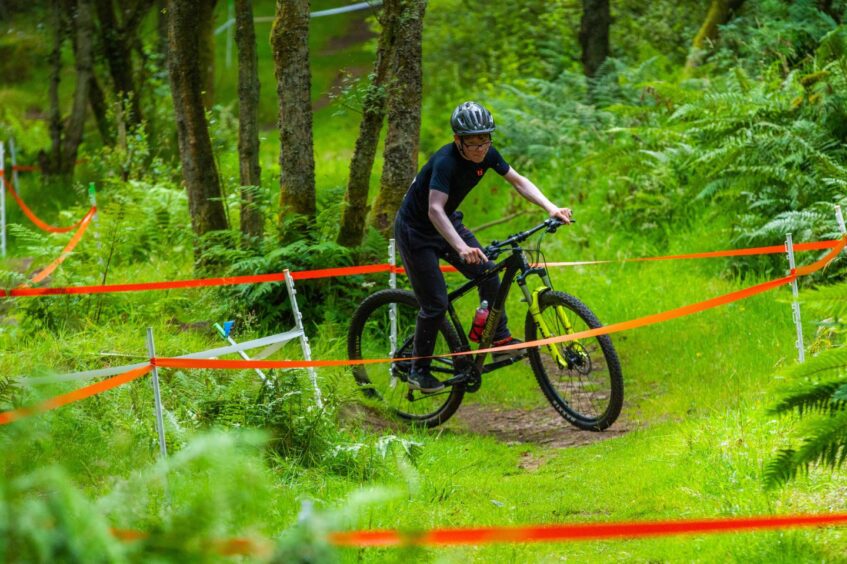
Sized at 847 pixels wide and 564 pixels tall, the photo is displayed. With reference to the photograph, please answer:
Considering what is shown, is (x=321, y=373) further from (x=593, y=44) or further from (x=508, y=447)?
(x=593, y=44)

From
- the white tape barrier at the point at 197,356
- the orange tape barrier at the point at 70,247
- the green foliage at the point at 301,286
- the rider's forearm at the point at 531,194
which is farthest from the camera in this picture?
the orange tape barrier at the point at 70,247

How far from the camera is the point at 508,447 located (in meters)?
7.64

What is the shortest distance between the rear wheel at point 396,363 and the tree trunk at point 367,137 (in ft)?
3.42

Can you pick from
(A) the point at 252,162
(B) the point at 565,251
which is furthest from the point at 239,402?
(B) the point at 565,251

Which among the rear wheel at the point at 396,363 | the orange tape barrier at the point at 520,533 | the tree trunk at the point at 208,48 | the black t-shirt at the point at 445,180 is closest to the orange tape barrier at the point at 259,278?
the rear wheel at the point at 396,363

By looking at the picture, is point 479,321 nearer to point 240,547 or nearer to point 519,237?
point 519,237

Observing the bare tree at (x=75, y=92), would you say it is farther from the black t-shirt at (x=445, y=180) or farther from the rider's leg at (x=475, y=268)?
the rider's leg at (x=475, y=268)

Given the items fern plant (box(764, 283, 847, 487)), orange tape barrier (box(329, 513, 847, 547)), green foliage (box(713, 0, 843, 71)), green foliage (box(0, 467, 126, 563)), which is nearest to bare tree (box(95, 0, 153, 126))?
green foliage (box(713, 0, 843, 71))

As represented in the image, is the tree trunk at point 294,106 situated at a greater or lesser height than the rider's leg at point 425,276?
greater

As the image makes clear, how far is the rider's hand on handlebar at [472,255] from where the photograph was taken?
23.4 feet

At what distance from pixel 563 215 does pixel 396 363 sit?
1946 millimetres

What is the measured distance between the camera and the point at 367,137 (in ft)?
32.2

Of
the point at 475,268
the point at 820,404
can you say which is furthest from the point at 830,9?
the point at 820,404

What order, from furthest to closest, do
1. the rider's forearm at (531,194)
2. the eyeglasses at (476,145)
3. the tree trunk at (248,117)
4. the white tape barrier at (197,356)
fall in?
the tree trunk at (248,117) → the rider's forearm at (531,194) → the eyeglasses at (476,145) → the white tape barrier at (197,356)
